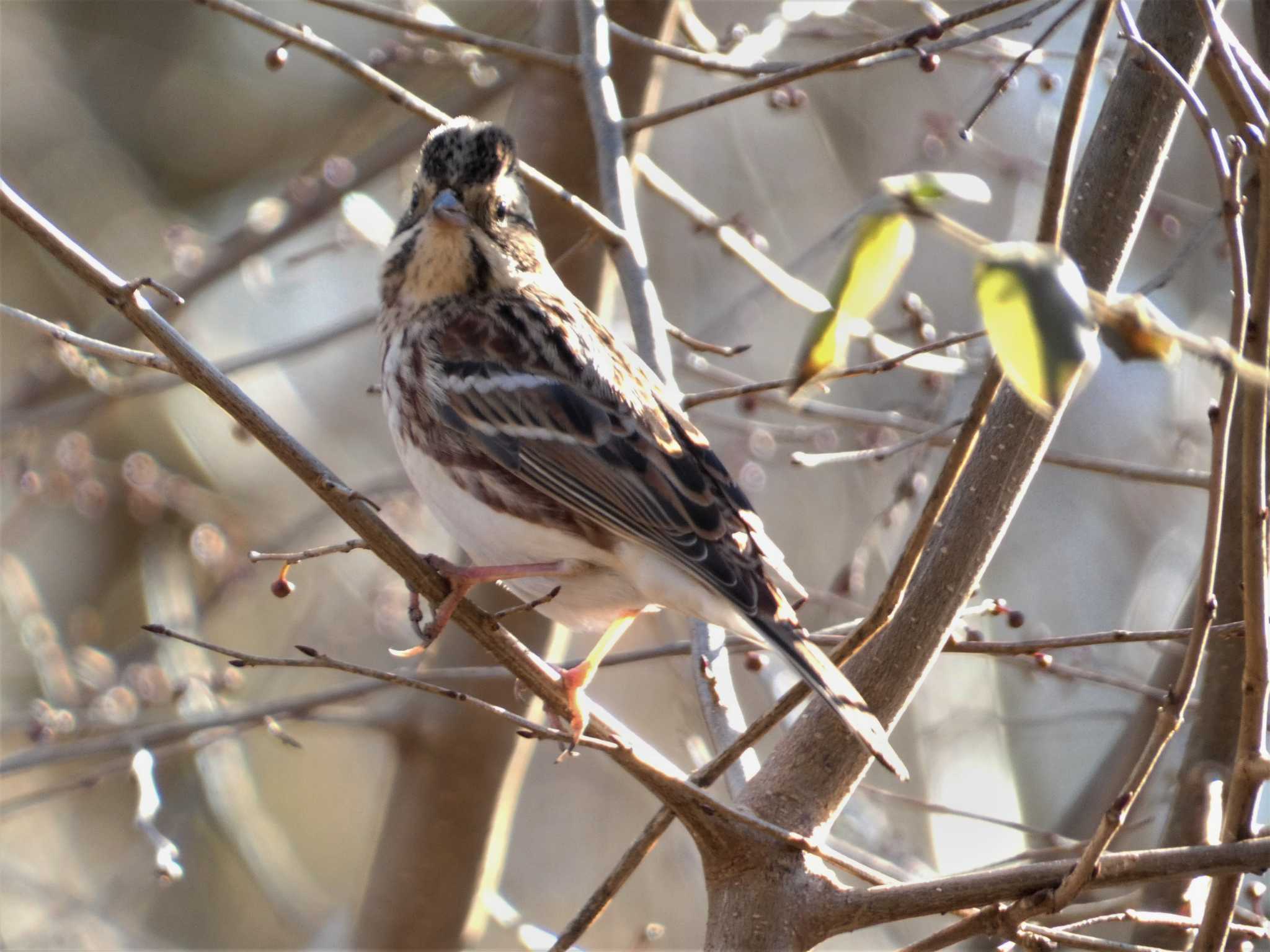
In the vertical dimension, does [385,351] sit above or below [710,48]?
below

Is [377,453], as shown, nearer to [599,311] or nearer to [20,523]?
[20,523]

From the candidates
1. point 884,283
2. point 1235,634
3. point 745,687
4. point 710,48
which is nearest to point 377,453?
point 745,687

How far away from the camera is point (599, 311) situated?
5.27 meters

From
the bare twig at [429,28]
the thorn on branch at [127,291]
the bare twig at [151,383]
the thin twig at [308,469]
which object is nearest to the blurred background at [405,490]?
the bare twig at [151,383]

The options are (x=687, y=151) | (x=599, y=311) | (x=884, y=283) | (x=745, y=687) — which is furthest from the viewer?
(x=687, y=151)

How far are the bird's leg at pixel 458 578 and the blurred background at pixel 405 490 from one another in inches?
32.1

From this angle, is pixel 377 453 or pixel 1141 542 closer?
pixel 1141 542

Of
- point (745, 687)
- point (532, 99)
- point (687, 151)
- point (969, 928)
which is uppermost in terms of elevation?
point (687, 151)

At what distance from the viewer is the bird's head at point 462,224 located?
13.5 ft

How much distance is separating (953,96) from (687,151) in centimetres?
183

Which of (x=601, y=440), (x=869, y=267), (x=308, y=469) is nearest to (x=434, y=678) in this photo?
(x=601, y=440)

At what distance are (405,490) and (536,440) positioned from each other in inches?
91.0

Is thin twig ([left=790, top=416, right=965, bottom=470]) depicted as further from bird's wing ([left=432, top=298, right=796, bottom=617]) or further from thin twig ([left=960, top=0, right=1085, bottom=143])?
thin twig ([left=960, top=0, right=1085, bottom=143])

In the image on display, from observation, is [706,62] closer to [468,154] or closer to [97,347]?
[468,154]
